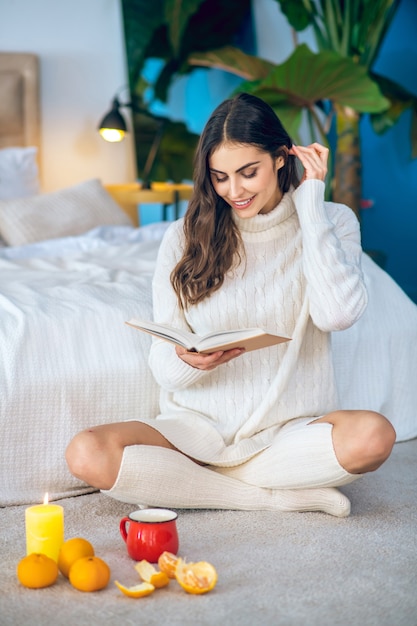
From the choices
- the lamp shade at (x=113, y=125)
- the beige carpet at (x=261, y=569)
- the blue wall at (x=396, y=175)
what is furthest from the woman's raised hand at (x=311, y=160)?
the blue wall at (x=396, y=175)

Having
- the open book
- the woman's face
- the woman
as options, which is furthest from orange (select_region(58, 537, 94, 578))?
the woman's face

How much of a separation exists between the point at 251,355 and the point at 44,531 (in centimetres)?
68

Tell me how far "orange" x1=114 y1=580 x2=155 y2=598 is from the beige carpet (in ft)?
0.03

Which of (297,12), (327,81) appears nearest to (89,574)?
(327,81)

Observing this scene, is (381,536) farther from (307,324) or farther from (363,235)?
(363,235)

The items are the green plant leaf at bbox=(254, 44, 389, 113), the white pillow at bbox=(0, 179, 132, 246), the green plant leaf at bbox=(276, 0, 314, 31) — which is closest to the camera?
the white pillow at bbox=(0, 179, 132, 246)

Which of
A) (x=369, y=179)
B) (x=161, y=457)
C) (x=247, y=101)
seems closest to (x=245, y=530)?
(x=161, y=457)

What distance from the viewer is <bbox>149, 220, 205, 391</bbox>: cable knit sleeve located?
1.93 meters

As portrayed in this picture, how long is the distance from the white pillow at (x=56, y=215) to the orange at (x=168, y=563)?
2327 mm

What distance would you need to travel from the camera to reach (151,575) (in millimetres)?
1466

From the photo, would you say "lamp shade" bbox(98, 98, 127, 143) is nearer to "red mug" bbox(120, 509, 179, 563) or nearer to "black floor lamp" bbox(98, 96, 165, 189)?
"black floor lamp" bbox(98, 96, 165, 189)

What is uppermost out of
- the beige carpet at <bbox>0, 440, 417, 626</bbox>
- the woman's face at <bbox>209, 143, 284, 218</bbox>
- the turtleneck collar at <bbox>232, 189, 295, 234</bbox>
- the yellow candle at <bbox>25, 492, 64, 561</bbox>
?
the woman's face at <bbox>209, 143, 284, 218</bbox>

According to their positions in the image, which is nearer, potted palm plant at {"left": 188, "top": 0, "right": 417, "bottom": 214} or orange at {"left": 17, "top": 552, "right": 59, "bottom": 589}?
orange at {"left": 17, "top": 552, "right": 59, "bottom": 589}

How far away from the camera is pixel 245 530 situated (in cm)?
180
